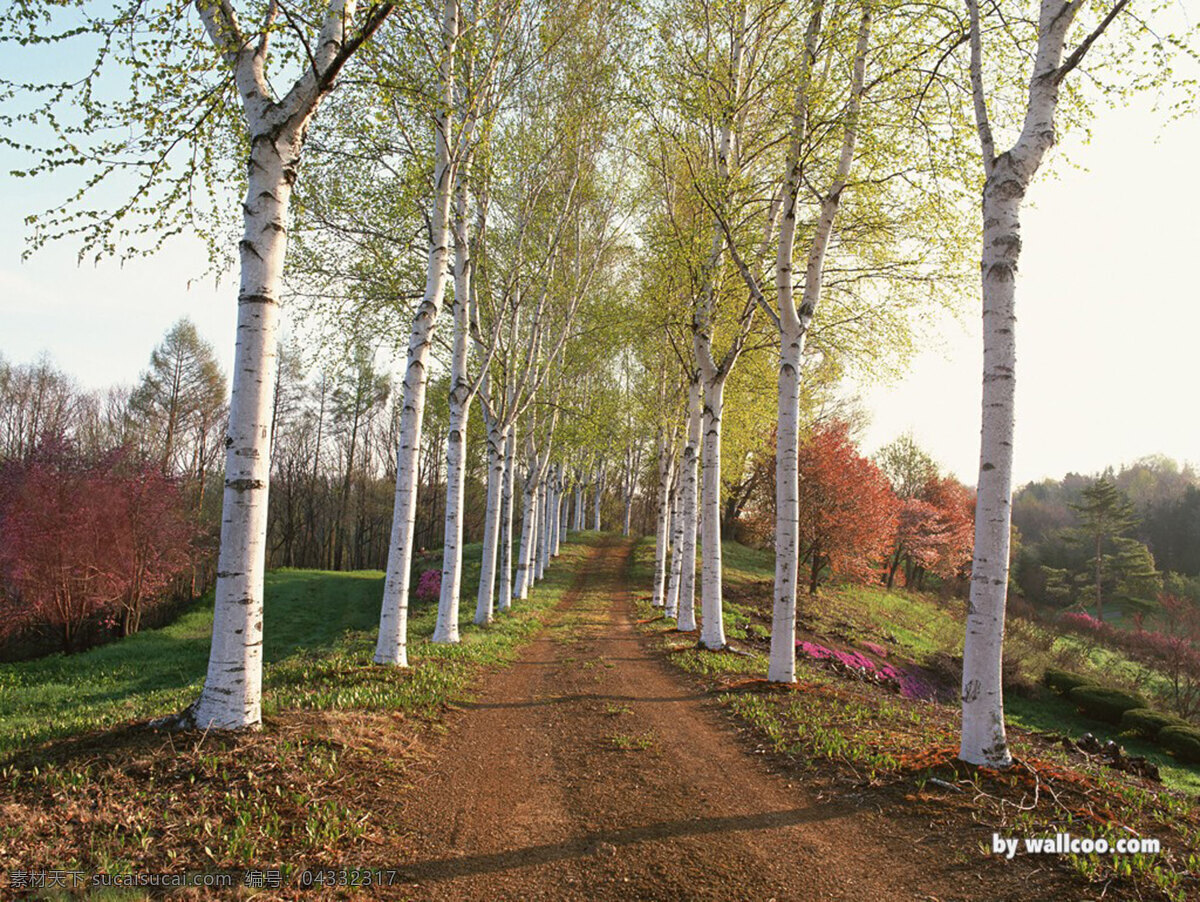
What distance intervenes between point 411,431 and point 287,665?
14.2 feet

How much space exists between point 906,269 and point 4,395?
47248mm

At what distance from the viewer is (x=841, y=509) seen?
28109 millimetres

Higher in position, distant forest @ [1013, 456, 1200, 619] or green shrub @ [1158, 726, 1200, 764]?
distant forest @ [1013, 456, 1200, 619]

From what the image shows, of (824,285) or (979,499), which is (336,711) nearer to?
(979,499)

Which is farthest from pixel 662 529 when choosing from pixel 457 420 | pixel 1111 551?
pixel 1111 551

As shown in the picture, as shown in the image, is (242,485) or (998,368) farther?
(998,368)

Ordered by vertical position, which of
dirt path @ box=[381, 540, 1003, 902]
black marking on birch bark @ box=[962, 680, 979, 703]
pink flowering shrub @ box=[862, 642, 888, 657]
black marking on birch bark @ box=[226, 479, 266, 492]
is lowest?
pink flowering shrub @ box=[862, 642, 888, 657]

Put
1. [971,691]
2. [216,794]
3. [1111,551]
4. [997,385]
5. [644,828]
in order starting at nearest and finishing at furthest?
[216,794]
[644,828]
[971,691]
[997,385]
[1111,551]

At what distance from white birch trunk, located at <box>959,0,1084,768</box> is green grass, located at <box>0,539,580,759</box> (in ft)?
19.2

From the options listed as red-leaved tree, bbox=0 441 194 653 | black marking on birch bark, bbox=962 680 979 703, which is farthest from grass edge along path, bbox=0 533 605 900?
red-leaved tree, bbox=0 441 194 653

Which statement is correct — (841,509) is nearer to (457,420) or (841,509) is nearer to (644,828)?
(457,420)

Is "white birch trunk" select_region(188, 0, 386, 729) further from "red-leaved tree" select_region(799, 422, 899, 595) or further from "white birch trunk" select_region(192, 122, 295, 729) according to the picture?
"red-leaved tree" select_region(799, 422, 899, 595)

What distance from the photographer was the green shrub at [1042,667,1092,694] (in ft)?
69.9

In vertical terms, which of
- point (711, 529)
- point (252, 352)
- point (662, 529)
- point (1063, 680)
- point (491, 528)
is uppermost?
point (252, 352)
